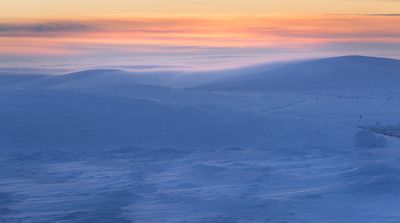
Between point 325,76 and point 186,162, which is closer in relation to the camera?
point 186,162

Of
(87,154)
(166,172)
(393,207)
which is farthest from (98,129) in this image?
(393,207)

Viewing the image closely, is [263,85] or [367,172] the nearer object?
[367,172]

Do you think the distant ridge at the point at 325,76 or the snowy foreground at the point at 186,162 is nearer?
the snowy foreground at the point at 186,162

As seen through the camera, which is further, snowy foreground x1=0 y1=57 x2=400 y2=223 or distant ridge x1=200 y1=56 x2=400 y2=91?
distant ridge x1=200 y1=56 x2=400 y2=91

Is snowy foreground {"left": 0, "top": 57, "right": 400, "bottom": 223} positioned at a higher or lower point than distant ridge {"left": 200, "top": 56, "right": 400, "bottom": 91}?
lower

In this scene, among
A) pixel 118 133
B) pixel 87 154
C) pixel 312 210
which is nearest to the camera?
pixel 312 210

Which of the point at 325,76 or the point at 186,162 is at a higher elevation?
the point at 325,76

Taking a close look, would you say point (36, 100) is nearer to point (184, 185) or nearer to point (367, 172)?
point (184, 185)

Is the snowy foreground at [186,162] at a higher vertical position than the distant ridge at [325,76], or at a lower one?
lower
